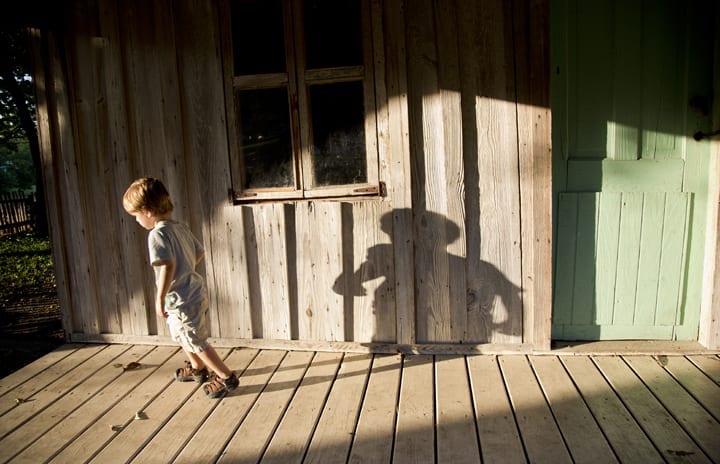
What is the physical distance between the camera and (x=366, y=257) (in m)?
3.33

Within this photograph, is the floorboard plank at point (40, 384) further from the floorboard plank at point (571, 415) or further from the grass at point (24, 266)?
the grass at point (24, 266)

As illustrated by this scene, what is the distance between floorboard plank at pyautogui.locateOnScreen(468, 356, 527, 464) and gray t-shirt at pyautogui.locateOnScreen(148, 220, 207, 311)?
169cm

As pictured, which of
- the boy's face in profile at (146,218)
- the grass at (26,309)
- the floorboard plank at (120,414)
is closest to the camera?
the floorboard plank at (120,414)

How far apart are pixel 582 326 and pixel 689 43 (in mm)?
1903

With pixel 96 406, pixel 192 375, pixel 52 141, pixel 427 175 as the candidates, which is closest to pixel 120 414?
pixel 96 406

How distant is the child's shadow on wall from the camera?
324 cm

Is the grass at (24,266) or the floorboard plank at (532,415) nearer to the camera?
the floorboard plank at (532,415)

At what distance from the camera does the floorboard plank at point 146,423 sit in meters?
2.35

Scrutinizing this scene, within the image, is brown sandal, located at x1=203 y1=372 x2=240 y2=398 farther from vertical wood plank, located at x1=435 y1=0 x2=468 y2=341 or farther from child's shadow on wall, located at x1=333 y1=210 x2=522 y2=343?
vertical wood plank, located at x1=435 y1=0 x2=468 y2=341

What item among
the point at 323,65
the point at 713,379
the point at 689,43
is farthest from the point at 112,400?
the point at 689,43

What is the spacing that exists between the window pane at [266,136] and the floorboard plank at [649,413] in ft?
7.85

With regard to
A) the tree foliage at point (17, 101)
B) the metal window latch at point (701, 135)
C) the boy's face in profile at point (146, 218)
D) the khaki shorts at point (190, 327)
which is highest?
the tree foliage at point (17, 101)

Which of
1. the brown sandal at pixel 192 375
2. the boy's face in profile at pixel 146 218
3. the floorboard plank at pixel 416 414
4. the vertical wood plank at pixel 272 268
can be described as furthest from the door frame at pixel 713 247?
the boy's face in profile at pixel 146 218

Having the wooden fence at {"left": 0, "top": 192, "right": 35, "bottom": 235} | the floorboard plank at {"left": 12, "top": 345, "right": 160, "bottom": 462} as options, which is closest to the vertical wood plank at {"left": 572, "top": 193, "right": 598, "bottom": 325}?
the floorboard plank at {"left": 12, "top": 345, "right": 160, "bottom": 462}
